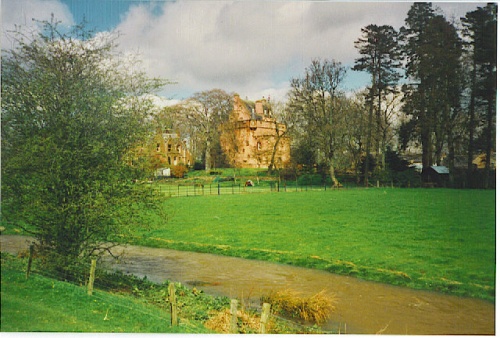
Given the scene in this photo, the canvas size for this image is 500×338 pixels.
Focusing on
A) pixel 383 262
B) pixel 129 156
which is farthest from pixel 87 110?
pixel 383 262

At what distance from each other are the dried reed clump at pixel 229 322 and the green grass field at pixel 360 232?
138cm

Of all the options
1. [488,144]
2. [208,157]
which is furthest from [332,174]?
[488,144]

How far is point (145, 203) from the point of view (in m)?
5.86

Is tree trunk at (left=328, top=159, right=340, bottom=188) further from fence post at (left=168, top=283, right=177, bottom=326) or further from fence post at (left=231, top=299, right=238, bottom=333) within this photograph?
fence post at (left=168, top=283, right=177, bottom=326)

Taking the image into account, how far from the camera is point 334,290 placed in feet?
18.3

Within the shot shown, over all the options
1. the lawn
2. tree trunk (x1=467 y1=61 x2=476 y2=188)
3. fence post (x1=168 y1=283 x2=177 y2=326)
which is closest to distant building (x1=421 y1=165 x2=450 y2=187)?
tree trunk (x1=467 y1=61 x2=476 y2=188)

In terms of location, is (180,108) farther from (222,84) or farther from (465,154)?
(465,154)

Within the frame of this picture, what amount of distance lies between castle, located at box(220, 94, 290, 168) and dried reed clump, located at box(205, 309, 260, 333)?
2.72 m

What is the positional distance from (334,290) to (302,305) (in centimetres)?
53

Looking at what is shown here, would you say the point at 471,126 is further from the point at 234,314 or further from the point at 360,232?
the point at 234,314

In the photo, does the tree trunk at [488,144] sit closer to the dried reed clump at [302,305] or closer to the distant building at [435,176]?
the distant building at [435,176]

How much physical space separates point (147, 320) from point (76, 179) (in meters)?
2.13

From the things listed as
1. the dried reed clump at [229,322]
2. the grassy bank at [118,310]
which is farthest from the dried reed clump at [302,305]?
the dried reed clump at [229,322]

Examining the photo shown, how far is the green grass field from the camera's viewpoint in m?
5.71
